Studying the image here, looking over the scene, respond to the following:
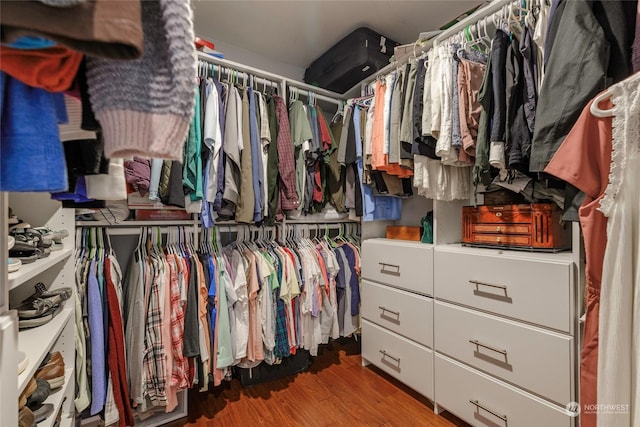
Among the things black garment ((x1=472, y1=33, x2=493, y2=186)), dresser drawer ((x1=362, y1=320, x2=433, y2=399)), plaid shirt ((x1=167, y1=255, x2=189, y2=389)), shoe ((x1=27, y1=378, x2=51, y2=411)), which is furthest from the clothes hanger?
shoe ((x1=27, y1=378, x2=51, y2=411))

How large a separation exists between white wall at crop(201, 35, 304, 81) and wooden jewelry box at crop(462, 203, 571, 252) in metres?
1.95

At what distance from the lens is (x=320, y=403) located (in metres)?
1.63

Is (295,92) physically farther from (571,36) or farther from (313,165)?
(571,36)

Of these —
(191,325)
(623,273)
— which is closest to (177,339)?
(191,325)

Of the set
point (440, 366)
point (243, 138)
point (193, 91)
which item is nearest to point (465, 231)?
point (440, 366)

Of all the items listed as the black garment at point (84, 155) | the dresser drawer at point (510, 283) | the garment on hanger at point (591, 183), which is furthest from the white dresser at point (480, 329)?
the black garment at point (84, 155)

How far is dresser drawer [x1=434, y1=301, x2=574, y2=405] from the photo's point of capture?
108cm

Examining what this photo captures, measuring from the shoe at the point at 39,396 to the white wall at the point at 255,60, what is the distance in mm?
2277

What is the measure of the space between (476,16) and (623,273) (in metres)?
1.25

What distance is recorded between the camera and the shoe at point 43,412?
883mm

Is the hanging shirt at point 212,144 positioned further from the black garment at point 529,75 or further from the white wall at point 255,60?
the black garment at point 529,75

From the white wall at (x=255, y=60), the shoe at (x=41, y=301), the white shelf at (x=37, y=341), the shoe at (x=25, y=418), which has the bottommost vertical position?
the shoe at (x=25, y=418)

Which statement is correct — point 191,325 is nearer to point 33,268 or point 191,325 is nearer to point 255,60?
point 33,268

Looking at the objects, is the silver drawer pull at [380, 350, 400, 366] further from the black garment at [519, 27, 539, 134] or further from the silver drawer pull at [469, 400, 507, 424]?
the black garment at [519, 27, 539, 134]
